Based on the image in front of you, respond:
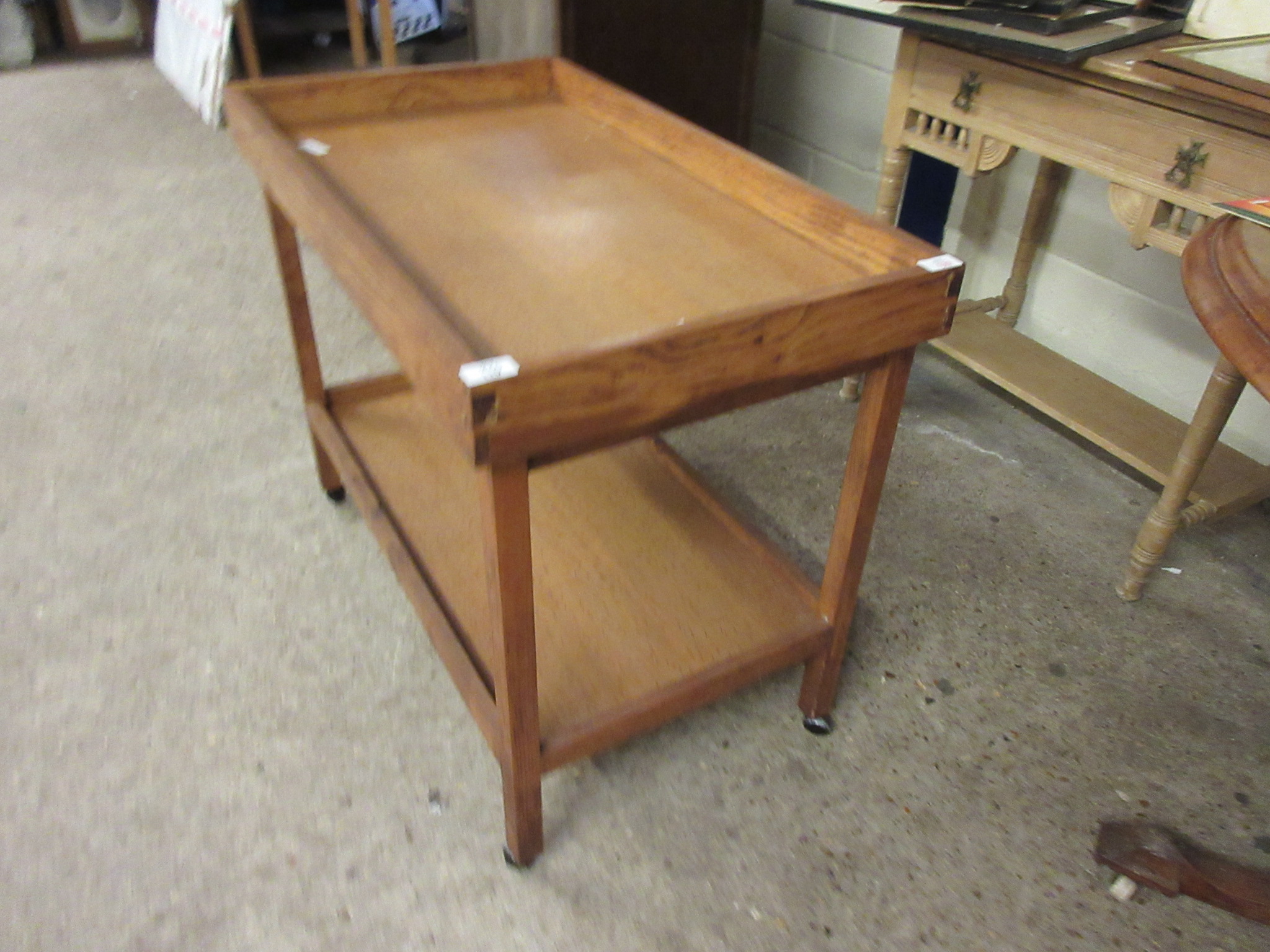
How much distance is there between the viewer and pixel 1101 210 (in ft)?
6.26

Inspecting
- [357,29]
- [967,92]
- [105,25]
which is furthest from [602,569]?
[105,25]

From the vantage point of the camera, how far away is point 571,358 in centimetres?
75

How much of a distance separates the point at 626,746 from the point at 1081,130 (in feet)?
3.59

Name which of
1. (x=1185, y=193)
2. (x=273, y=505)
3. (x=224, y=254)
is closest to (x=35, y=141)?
(x=224, y=254)

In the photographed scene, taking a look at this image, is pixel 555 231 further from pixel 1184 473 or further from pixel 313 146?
pixel 1184 473

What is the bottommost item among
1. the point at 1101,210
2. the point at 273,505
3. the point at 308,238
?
the point at 273,505

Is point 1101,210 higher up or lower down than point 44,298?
higher up

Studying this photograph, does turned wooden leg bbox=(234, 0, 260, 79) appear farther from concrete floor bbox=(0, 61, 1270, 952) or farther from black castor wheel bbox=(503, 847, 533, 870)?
black castor wheel bbox=(503, 847, 533, 870)

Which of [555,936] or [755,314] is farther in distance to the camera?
[555,936]

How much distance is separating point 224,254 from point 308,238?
1.74 meters

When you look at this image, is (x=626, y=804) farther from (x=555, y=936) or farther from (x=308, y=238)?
(x=308, y=238)

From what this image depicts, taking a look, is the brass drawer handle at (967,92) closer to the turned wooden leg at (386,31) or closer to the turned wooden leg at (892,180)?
the turned wooden leg at (892,180)

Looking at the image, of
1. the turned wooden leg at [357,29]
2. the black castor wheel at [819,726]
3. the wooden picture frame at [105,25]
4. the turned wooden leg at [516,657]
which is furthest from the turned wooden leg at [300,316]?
the wooden picture frame at [105,25]

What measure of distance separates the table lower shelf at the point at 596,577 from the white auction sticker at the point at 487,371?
1.01 ft
